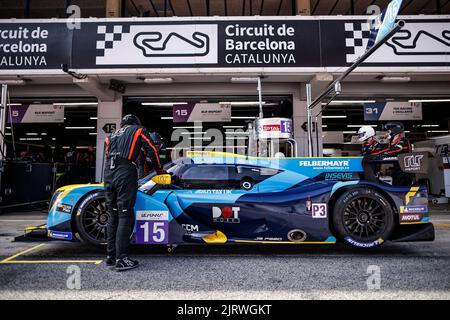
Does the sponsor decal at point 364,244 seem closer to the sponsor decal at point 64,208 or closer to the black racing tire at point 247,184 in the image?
the black racing tire at point 247,184

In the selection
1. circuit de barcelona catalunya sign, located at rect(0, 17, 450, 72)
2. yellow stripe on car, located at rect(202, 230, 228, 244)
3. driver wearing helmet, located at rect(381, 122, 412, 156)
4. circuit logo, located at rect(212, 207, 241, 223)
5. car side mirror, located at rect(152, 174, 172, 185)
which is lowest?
yellow stripe on car, located at rect(202, 230, 228, 244)

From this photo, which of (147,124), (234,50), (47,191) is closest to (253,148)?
(234,50)

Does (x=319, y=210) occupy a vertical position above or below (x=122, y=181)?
below

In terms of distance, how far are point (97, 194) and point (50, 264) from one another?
33.0 inches

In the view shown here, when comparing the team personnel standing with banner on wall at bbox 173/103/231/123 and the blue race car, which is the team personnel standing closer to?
the blue race car

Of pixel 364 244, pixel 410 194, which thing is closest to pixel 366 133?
pixel 410 194

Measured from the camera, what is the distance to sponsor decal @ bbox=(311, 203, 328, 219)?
3.30 m

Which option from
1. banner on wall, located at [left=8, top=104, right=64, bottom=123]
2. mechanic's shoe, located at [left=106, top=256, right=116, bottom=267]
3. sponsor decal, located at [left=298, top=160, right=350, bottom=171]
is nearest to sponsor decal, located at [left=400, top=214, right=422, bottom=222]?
sponsor decal, located at [left=298, top=160, right=350, bottom=171]

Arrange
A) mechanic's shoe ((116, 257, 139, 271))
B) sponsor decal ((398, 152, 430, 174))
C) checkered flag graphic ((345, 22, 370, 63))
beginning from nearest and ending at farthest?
mechanic's shoe ((116, 257, 139, 271))
sponsor decal ((398, 152, 430, 174))
checkered flag graphic ((345, 22, 370, 63))

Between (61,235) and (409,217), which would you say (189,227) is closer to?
(61,235)

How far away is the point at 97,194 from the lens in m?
3.46

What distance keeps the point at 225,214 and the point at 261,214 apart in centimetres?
39

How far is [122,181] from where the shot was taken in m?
2.93

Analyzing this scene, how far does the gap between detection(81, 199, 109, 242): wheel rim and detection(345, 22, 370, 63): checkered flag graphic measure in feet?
21.1
